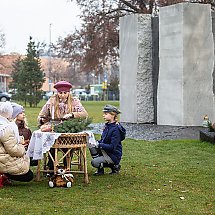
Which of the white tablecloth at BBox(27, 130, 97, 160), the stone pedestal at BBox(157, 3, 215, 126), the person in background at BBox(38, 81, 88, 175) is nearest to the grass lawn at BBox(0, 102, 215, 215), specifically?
the white tablecloth at BBox(27, 130, 97, 160)

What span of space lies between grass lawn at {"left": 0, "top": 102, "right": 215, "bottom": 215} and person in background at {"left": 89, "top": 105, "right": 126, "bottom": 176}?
0.26 meters

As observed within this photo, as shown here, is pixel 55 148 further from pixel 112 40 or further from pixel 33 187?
pixel 112 40

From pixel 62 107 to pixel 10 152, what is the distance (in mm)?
1411

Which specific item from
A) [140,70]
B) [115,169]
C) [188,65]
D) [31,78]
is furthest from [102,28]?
[115,169]

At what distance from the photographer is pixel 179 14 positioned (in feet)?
59.7

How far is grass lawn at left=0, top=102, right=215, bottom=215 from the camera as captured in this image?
628cm

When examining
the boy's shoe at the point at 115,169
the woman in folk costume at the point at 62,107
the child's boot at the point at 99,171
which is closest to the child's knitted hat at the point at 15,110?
the woman in folk costume at the point at 62,107

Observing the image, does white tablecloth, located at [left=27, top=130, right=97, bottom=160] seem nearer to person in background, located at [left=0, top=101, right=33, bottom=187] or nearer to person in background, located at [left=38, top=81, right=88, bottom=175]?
person in background, located at [left=0, top=101, right=33, bottom=187]

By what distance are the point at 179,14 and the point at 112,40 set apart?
2051 cm

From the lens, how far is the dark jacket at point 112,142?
8.38m

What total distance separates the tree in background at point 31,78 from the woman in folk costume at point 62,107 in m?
36.9

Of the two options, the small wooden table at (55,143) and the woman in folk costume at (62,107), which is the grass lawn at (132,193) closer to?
the small wooden table at (55,143)

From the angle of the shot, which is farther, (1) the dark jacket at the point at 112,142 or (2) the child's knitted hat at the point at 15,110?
(1) the dark jacket at the point at 112,142

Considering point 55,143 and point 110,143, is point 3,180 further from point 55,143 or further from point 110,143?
point 110,143
